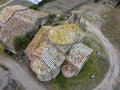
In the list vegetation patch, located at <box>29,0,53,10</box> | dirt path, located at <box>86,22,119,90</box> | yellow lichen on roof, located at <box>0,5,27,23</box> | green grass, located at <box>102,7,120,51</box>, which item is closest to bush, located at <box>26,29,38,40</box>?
yellow lichen on roof, located at <box>0,5,27,23</box>

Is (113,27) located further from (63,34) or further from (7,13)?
(7,13)

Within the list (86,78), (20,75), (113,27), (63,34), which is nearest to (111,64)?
(86,78)

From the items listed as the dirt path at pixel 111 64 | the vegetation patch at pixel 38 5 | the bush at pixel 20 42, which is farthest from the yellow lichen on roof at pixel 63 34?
the vegetation patch at pixel 38 5

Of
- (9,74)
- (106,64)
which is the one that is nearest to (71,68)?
(106,64)

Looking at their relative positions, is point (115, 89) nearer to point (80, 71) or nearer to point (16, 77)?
point (80, 71)

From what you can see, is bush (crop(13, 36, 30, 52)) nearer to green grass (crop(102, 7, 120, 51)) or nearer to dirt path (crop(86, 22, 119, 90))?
dirt path (crop(86, 22, 119, 90))
